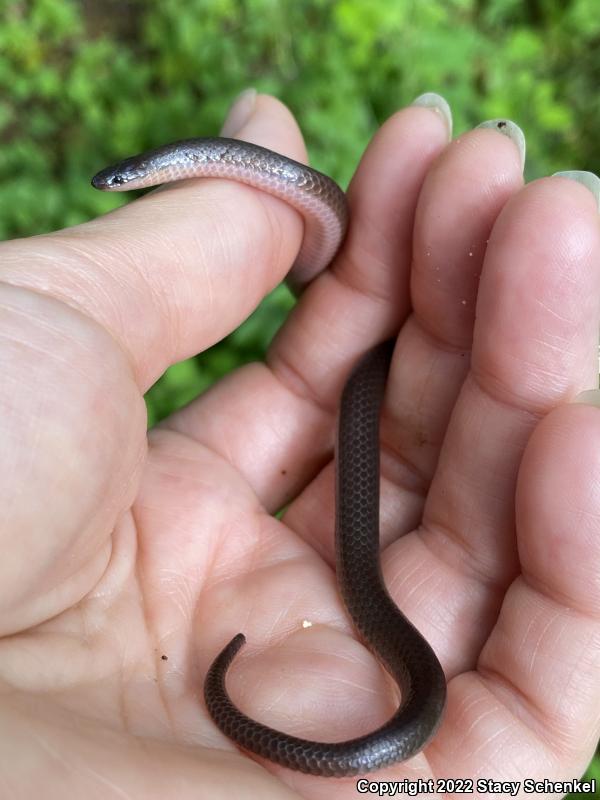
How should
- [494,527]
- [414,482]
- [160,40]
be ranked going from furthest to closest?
[160,40]
[414,482]
[494,527]

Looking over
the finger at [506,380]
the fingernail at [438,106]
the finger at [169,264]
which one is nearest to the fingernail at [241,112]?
the finger at [169,264]

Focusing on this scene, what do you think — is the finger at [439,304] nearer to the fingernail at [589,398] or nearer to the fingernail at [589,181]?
the fingernail at [589,181]

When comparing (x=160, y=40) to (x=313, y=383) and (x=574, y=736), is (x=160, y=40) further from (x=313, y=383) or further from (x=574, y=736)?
(x=574, y=736)

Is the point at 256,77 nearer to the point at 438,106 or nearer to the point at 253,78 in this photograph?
the point at 253,78

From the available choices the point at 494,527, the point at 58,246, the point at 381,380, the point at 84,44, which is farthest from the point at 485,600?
the point at 84,44

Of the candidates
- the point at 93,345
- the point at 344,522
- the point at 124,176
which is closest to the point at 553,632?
the point at 344,522

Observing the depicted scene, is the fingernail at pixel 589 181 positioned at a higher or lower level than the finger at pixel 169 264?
higher
